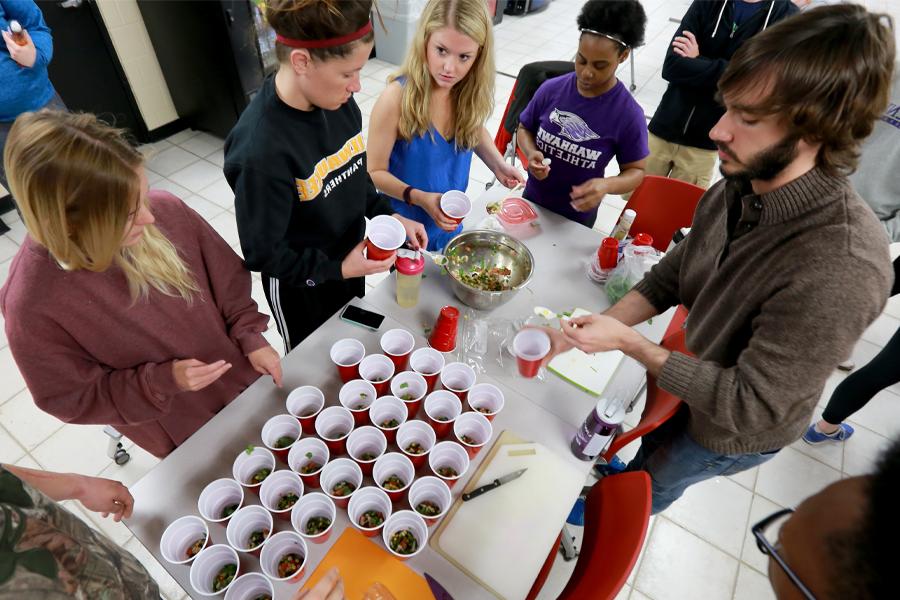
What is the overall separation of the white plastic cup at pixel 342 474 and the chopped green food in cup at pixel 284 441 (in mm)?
156

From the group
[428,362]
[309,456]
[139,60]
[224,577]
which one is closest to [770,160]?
[428,362]

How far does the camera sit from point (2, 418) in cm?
239

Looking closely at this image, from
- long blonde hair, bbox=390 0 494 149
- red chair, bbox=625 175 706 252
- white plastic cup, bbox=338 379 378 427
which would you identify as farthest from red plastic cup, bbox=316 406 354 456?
red chair, bbox=625 175 706 252

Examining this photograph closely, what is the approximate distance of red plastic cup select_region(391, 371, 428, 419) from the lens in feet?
4.62

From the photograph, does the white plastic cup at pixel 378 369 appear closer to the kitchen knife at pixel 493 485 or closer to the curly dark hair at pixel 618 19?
the kitchen knife at pixel 493 485

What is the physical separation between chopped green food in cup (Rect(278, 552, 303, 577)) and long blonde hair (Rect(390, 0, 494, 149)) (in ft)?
5.30

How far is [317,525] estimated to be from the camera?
1.15m

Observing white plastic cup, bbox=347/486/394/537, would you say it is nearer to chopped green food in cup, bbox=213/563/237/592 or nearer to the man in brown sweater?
chopped green food in cup, bbox=213/563/237/592

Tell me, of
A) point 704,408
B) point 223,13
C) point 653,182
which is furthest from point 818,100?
point 223,13

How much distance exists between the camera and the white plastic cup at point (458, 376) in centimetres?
145

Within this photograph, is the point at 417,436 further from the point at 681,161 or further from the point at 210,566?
the point at 681,161

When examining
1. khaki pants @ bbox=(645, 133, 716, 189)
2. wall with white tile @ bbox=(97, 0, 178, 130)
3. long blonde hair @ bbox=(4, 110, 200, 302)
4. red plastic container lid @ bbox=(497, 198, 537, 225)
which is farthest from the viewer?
wall with white tile @ bbox=(97, 0, 178, 130)

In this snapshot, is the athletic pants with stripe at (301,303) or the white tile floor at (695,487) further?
the white tile floor at (695,487)

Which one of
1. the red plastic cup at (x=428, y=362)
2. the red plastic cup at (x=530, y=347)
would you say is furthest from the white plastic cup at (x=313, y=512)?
the red plastic cup at (x=530, y=347)
